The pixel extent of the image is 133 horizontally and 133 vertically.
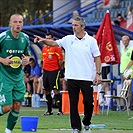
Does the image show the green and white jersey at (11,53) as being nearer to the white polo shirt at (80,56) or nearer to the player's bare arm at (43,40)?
the player's bare arm at (43,40)

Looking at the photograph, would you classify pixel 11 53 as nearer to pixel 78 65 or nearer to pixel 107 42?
pixel 78 65

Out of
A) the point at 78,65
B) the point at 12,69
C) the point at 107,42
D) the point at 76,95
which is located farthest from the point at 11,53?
the point at 107,42

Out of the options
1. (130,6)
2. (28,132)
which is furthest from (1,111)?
(130,6)

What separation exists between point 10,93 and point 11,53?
0.70 meters

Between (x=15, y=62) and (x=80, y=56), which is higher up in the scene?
(x=80, y=56)

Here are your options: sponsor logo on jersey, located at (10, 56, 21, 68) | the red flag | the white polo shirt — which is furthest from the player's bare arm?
the red flag

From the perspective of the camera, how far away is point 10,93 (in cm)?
1187

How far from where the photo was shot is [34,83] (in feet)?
85.9

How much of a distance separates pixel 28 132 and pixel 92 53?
6.37 ft

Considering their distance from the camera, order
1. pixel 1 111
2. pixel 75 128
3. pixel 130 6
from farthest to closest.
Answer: pixel 130 6 < pixel 75 128 < pixel 1 111

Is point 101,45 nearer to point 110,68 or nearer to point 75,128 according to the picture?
point 110,68

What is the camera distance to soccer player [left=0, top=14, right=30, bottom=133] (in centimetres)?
1184

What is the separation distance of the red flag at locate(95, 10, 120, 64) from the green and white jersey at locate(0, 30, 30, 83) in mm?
9012

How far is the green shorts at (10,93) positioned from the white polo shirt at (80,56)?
123 cm
